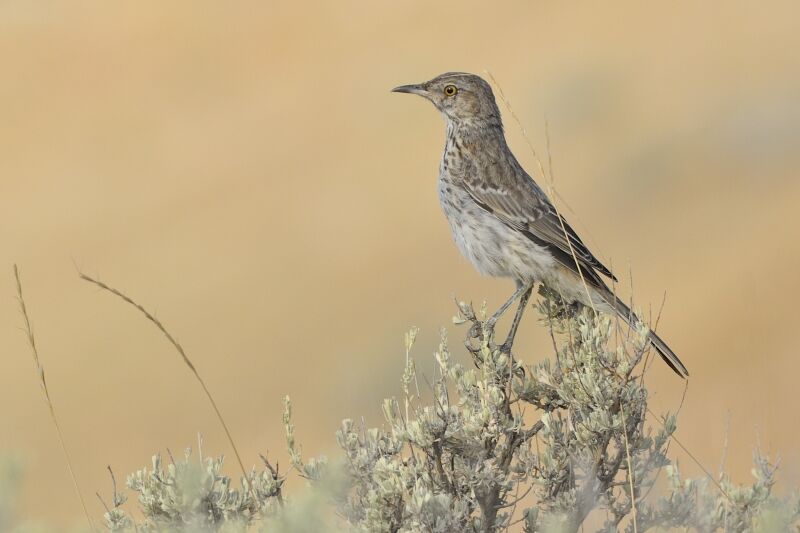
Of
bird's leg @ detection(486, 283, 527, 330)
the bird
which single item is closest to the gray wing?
the bird

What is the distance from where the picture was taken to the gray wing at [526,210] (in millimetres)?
7074

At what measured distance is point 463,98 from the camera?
8.18 meters

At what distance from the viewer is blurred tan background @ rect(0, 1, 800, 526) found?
1579 cm

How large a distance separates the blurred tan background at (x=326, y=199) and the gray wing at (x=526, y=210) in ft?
9.30

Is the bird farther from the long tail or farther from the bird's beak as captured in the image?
the bird's beak

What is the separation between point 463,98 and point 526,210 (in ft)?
3.74

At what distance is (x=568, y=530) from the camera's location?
4680 mm

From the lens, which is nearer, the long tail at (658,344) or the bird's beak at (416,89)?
the long tail at (658,344)

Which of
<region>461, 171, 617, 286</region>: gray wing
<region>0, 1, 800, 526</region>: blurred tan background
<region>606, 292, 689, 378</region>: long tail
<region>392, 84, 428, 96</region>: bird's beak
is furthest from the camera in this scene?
<region>0, 1, 800, 526</region>: blurred tan background

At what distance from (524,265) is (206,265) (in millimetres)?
13424

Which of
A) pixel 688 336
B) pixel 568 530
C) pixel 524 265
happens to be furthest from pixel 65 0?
pixel 568 530

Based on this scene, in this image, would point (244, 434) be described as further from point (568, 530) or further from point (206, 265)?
point (568, 530)

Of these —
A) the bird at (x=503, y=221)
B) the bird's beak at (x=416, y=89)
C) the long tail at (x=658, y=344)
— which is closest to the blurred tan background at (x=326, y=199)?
the bird's beak at (x=416, y=89)

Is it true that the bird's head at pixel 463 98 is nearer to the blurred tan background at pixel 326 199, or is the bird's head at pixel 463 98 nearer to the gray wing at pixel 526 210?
the gray wing at pixel 526 210
